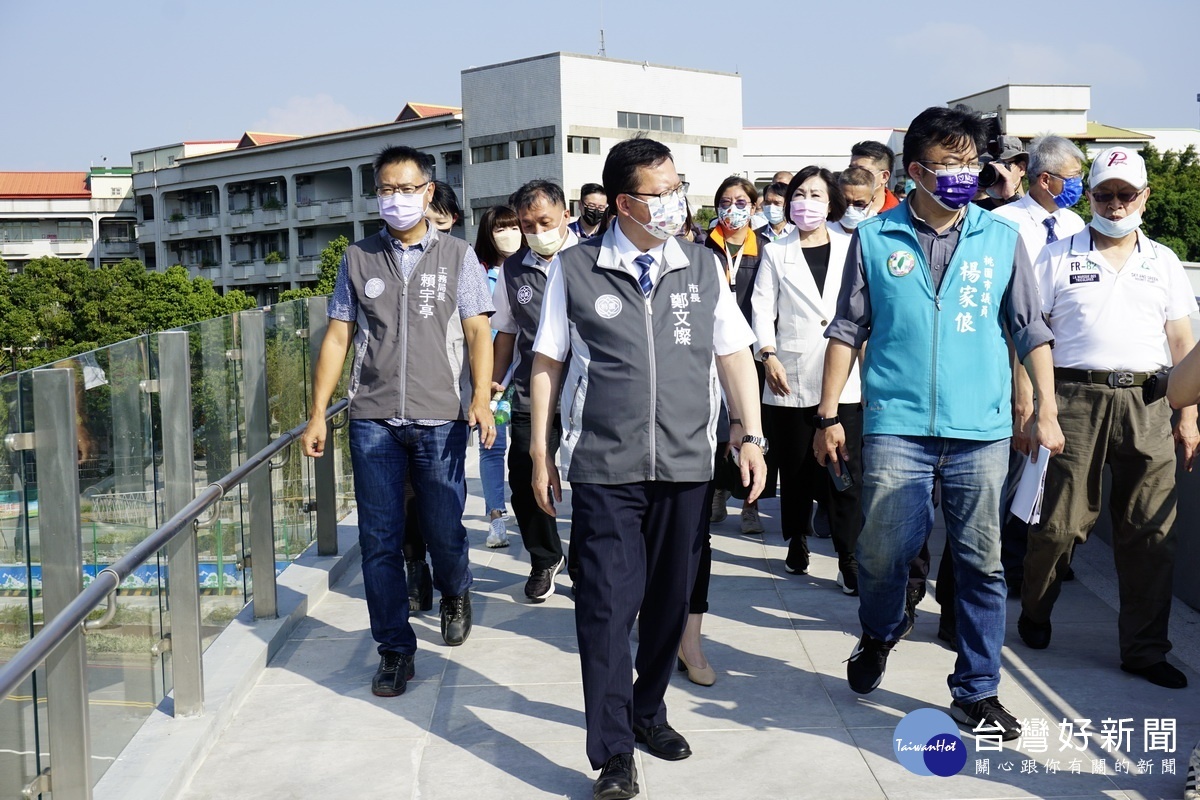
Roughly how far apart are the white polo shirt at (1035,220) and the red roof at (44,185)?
9701 centimetres

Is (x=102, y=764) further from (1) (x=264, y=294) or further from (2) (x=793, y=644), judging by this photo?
(1) (x=264, y=294)

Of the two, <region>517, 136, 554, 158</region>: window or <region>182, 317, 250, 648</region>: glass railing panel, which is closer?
<region>182, 317, 250, 648</region>: glass railing panel

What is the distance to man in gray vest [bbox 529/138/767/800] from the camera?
3.72m

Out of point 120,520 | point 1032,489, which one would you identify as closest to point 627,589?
point 120,520

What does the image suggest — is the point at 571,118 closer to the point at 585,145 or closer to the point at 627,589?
the point at 585,145

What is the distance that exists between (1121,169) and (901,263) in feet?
3.57

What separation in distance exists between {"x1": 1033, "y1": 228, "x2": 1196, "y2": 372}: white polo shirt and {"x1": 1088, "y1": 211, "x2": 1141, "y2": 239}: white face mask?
0.09 meters

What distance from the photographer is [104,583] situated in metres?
3.37

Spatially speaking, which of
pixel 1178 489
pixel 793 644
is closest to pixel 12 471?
pixel 793 644

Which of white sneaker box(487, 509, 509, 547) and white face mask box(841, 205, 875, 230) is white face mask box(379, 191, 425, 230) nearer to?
white face mask box(841, 205, 875, 230)

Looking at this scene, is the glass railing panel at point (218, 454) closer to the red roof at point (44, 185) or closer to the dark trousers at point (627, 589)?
the dark trousers at point (627, 589)

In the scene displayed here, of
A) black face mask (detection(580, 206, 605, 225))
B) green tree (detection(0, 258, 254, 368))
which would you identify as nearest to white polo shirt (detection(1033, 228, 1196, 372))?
black face mask (detection(580, 206, 605, 225))

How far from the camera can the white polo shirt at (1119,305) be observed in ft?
15.4

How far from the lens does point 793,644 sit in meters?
5.20
